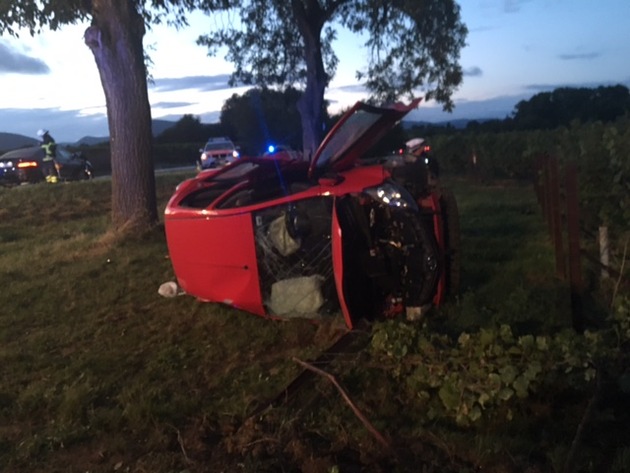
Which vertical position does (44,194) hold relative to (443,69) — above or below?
below

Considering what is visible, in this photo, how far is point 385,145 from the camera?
34562 millimetres

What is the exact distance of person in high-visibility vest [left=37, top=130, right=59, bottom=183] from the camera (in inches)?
993

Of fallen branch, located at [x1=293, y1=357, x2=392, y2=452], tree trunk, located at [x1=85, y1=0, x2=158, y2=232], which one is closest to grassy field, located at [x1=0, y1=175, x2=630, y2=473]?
fallen branch, located at [x1=293, y1=357, x2=392, y2=452]

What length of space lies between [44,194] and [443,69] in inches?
520

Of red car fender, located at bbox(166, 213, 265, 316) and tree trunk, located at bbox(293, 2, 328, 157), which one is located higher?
tree trunk, located at bbox(293, 2, 328, 157)

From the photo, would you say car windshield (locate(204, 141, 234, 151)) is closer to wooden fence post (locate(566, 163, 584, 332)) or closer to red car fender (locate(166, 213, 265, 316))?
red car fender (locate(166, 213, 265, 316))

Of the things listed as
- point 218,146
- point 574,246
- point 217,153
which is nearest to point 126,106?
point 574,246

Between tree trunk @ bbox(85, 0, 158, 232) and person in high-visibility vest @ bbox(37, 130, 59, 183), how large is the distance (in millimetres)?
12316

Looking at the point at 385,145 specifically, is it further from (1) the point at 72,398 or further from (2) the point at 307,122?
(1) the point at 72,398

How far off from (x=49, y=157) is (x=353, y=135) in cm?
1985

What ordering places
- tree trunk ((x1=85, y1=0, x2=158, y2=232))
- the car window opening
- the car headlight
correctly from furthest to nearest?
tree trunk ((x1=85, y1=0, x2=158, y2=232)) → the car window opening → the car headlight

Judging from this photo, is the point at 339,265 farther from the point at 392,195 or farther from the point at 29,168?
the point at 29,168

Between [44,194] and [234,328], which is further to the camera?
[44,194]

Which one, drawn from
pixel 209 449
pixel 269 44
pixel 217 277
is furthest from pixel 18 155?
pixel 209 449
